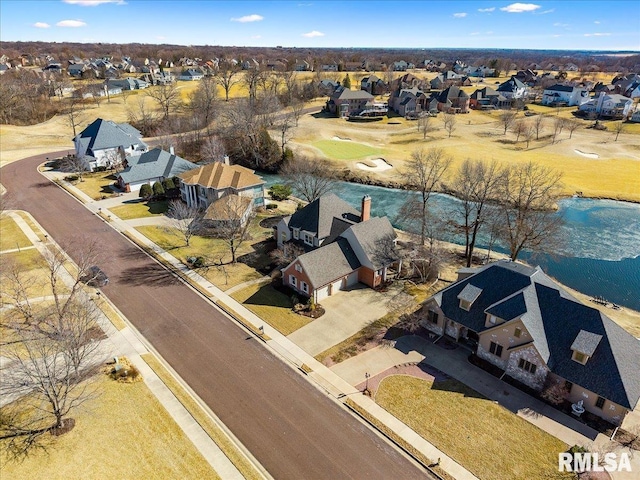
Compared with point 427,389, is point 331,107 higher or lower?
higher

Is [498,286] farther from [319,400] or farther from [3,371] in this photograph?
[3,371]

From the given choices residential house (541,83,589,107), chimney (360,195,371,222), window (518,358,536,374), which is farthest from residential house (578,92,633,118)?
window (518,358,536,374)

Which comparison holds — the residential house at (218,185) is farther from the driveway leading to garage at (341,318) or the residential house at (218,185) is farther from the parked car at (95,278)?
the driveway leading to garage at (341,318)

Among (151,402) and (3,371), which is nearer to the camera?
(151,402)

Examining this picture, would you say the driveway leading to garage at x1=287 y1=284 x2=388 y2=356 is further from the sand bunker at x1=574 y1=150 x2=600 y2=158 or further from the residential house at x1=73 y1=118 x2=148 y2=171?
the sand bunker at x1=574 y1=150 x2=600 y2=158

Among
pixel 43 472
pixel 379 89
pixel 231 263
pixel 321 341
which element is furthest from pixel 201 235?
pixel 379 89

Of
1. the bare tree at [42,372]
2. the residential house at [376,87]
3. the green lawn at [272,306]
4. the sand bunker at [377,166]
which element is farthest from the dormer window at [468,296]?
the residential house at [376,87]
